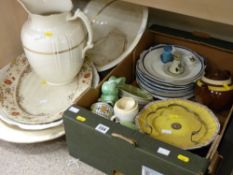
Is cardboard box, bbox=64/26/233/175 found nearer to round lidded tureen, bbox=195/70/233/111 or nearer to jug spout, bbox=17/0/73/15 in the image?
round lidded tureen, bbox=195/70/233/111

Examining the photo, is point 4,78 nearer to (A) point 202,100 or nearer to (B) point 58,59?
(B) point 58,59

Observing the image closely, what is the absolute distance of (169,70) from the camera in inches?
39.1

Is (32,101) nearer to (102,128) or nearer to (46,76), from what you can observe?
(46,76)

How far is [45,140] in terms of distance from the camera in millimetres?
852

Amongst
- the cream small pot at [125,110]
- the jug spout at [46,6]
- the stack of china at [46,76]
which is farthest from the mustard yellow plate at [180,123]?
the jug spout at [46,6]

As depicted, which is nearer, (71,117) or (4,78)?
(71,117)

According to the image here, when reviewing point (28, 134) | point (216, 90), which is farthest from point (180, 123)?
point (28, 134)

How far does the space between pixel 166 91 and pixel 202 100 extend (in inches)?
4.2

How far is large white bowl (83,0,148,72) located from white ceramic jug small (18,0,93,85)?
17 centimetres

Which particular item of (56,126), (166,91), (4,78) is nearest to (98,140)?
(56,126)

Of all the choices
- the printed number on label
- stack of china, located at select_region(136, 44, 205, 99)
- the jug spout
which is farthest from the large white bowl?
the printed number on label

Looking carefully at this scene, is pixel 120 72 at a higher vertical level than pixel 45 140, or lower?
higher

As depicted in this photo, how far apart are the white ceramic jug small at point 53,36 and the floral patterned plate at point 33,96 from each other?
0.07 metres

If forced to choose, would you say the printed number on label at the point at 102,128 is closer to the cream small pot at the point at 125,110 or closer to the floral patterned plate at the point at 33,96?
the cream small pot at the point at 125,110
